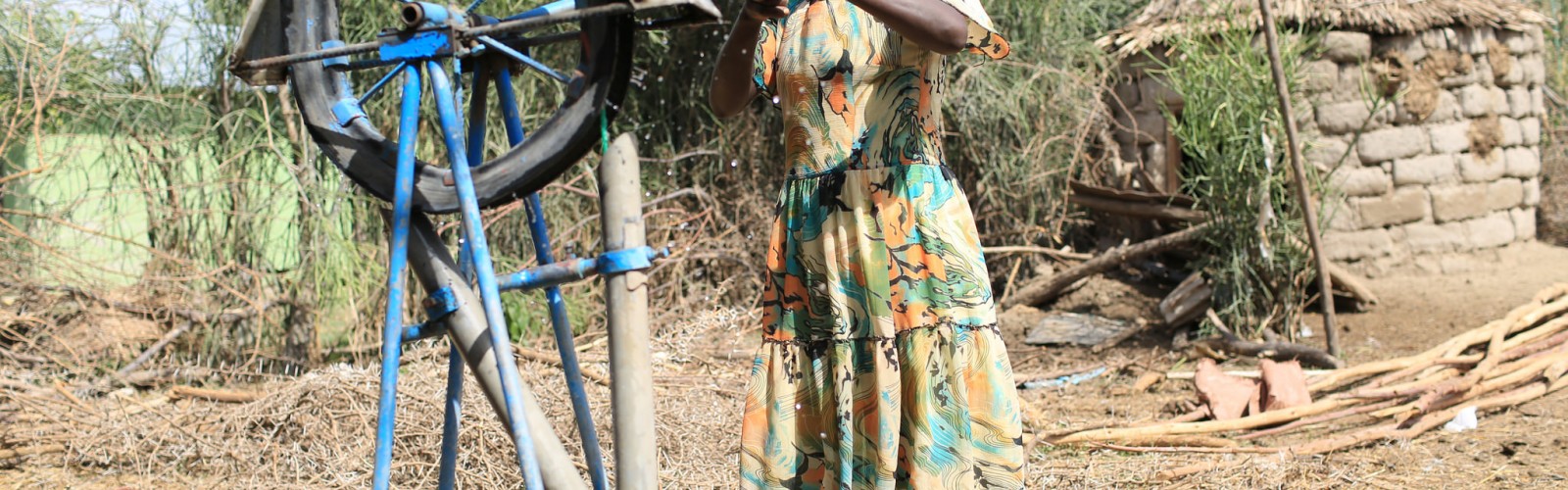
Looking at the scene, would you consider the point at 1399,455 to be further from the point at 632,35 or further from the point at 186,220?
the point at 186,220

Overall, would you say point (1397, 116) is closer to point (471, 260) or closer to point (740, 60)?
point (740, 60)

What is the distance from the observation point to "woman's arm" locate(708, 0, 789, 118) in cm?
189

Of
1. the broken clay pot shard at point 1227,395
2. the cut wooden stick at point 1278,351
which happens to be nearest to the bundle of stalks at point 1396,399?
the broken clay pot shard at point 1227,395

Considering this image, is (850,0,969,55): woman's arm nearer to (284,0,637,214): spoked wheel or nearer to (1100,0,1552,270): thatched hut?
(284,0,637,214): spoked wheel

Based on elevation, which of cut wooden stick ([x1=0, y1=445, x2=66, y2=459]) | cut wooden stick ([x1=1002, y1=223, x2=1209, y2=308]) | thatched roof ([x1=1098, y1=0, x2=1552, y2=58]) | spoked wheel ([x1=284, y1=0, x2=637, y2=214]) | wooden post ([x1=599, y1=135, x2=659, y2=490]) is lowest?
cut wooden stick ([x1=0, y1=445, x2=66, y2=459])

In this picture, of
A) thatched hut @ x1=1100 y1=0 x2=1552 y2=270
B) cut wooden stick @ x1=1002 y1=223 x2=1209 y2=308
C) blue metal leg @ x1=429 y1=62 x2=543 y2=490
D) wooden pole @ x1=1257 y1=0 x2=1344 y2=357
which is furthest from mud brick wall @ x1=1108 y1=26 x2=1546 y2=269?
blue metal leg @ x1=429 y1=62 x2=543 y2=490

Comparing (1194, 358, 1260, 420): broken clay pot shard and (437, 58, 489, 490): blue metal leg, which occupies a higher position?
(437, 58, 489, 490): blue metal leg

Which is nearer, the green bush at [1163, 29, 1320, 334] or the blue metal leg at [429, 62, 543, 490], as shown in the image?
the blue metal leg at [429, 62, 543, 490]

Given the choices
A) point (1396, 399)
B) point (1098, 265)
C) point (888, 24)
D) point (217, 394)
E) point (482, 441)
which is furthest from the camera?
point (1098, 265)

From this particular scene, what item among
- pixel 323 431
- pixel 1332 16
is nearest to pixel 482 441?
pixel 323 431

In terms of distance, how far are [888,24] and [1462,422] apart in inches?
121

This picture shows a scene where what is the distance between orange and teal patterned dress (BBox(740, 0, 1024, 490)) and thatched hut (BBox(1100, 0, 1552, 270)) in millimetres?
4981

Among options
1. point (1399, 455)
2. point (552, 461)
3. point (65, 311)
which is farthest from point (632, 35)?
point (65, 311)

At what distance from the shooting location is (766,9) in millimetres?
1883
